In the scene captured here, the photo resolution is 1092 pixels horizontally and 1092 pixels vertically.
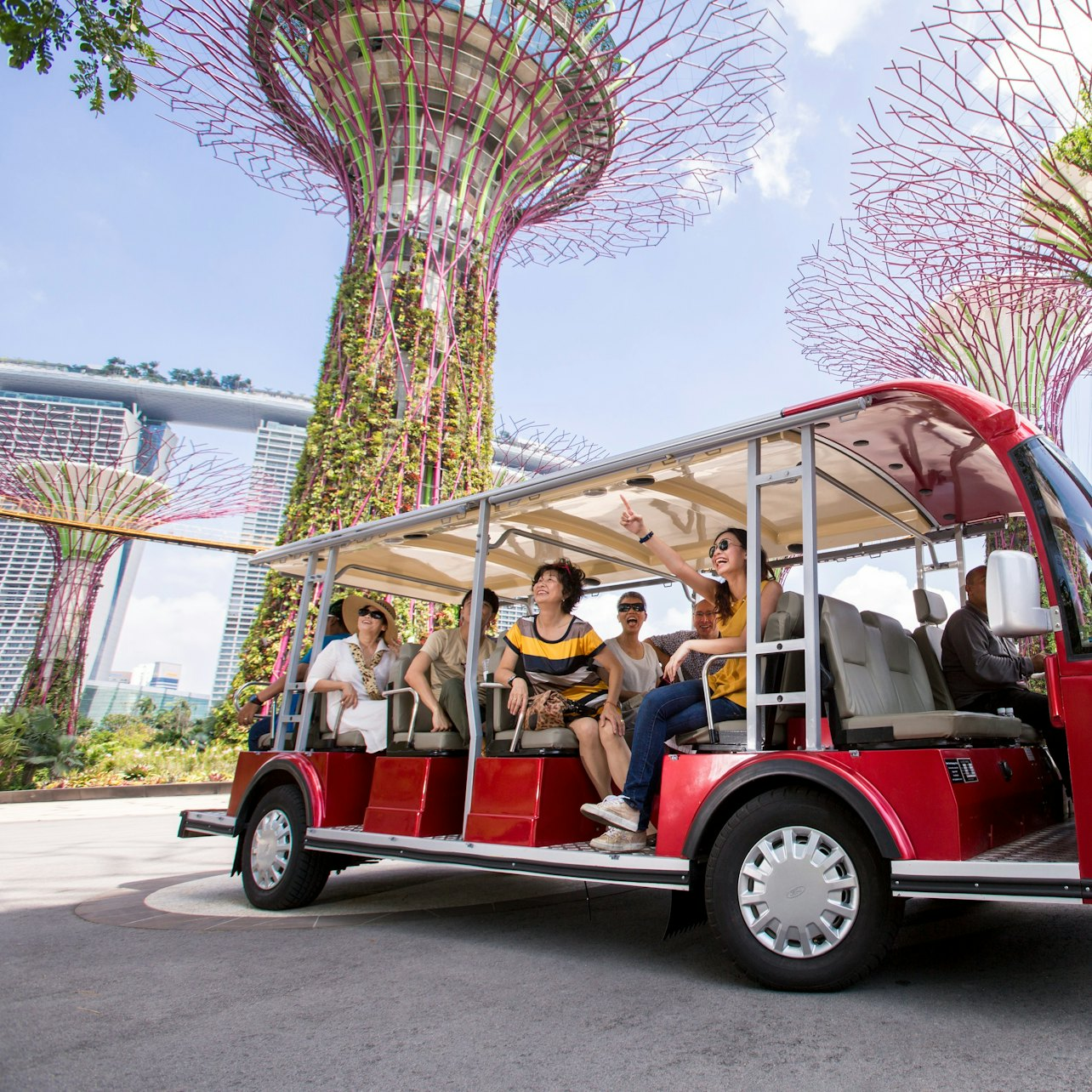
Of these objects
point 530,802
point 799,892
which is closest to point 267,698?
point 530,802

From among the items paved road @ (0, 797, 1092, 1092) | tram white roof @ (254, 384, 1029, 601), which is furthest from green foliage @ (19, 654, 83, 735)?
paved road @ (0, 797, 1092, 1092)

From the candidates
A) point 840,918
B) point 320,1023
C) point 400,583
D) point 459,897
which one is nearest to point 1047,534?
point 840,918

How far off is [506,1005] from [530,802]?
3.62 ft

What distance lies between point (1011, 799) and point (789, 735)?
0.89 meters

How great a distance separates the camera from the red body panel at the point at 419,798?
481 centimetres

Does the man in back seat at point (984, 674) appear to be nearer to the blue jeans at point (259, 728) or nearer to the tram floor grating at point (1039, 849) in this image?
the tram floor grating at point (1039, 849)

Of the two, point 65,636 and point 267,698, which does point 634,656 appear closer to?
point 267,698

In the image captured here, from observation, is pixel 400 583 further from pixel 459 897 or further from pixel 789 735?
pixel 789 735

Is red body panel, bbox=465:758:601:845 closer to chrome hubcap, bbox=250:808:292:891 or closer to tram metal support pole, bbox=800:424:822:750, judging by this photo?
tram metal support pole, bbox=800:424:822:750

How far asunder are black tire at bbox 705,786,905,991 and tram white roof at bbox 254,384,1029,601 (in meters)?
1.62

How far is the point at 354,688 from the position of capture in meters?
5.73

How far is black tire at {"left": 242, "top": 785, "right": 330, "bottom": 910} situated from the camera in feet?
17.6

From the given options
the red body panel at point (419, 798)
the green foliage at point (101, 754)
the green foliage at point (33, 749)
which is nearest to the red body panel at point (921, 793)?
the red body panel at point (419, 798)

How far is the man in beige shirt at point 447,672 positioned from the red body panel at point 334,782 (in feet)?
2.15
